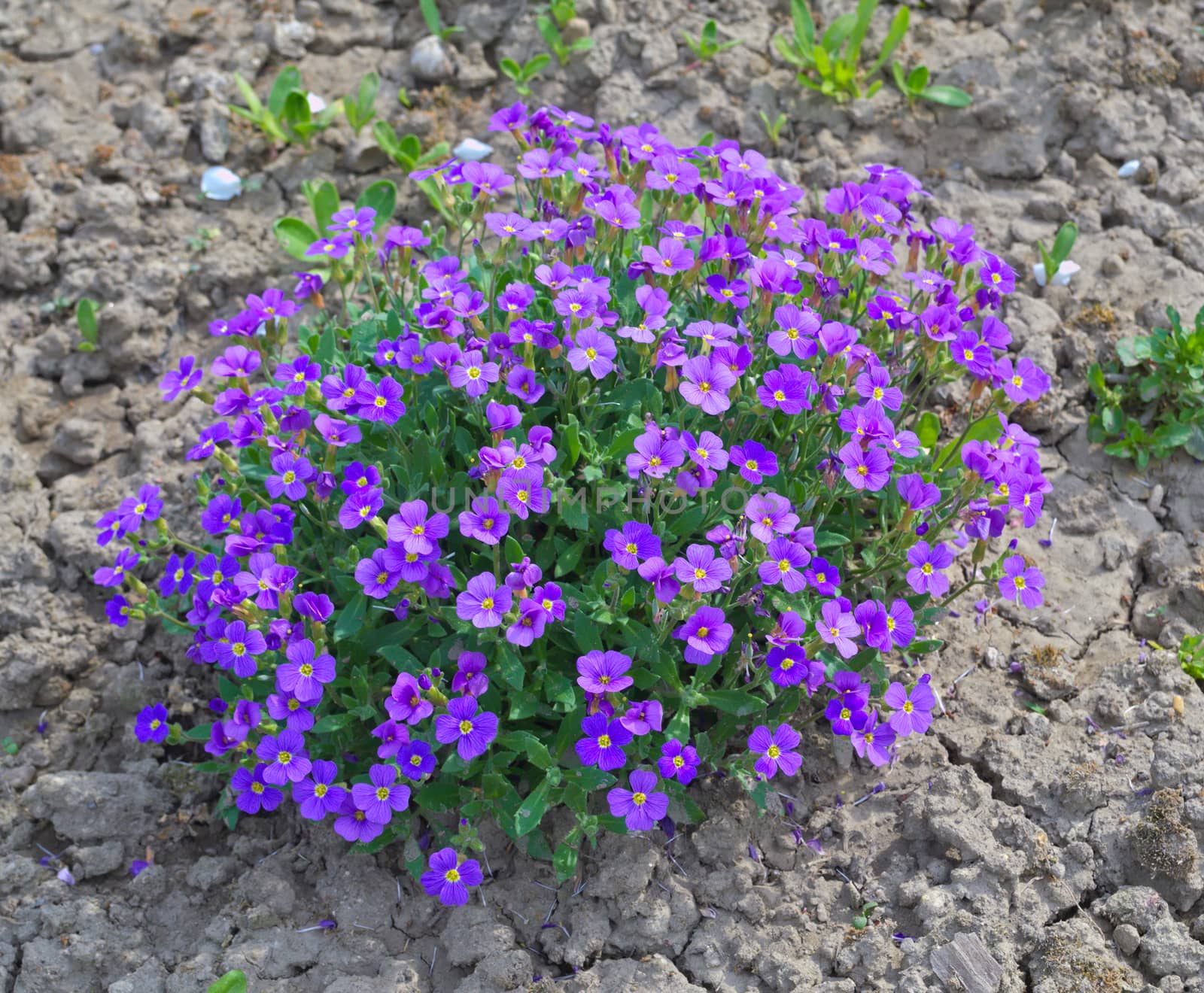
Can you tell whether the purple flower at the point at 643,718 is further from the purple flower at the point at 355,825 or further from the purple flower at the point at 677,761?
the purple flower at the point at 355,825

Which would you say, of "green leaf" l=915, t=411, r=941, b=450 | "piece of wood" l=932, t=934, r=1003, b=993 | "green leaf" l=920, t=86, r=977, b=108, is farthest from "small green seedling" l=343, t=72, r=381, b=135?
"piece of wood" l=932, t=934, r=1003, b=993

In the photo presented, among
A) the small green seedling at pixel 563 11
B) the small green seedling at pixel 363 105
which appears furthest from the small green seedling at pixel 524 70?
the small green seedling at pixel 363 105

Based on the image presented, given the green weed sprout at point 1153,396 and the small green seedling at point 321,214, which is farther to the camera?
the small green seedling at point 321,214

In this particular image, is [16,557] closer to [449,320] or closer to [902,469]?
[449,320]

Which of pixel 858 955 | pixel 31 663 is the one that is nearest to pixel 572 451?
pixel 858 955

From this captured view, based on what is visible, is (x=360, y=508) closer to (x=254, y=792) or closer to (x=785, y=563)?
(x=254, y=792)

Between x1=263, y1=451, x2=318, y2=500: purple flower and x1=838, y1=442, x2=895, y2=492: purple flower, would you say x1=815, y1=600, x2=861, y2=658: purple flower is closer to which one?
x1=838, y1=442, x2=895, y2=492: purple flower
